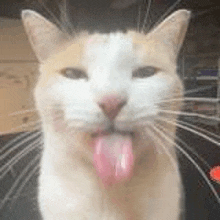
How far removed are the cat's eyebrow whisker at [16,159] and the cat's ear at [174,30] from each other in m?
0.40

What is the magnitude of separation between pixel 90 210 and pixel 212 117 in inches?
15.9

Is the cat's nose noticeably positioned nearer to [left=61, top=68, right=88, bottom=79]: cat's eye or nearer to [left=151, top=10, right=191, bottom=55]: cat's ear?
[left=61, top=68, right=88, bottom=79]: cat's eye

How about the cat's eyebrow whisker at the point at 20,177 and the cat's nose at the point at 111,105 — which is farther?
the cat's eyebrow whisker at the point at 20,177

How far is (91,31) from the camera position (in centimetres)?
78

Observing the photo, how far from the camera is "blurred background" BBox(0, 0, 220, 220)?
0.79m

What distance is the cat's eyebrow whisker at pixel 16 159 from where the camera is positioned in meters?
0.80

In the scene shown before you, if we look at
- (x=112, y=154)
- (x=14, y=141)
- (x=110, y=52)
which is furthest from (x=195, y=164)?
(x=14, y=141)

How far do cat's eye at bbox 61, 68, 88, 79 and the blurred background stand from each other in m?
0.09

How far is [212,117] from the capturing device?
2.83ft

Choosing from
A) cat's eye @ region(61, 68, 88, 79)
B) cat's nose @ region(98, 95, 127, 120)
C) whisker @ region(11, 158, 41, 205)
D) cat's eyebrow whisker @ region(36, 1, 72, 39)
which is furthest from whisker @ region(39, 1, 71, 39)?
whisker @ region(11, 158, 41, 205)

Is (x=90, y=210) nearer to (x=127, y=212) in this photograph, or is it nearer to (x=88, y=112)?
(x=127, y=212)

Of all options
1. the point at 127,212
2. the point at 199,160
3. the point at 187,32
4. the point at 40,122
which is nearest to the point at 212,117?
the point at 199,160

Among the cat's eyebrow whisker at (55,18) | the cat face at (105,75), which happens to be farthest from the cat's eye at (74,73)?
the cat's eyebrow whisker at (55,18)

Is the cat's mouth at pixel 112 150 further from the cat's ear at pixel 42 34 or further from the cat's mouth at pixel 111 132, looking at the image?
the cat's ear at pixel 42 34
